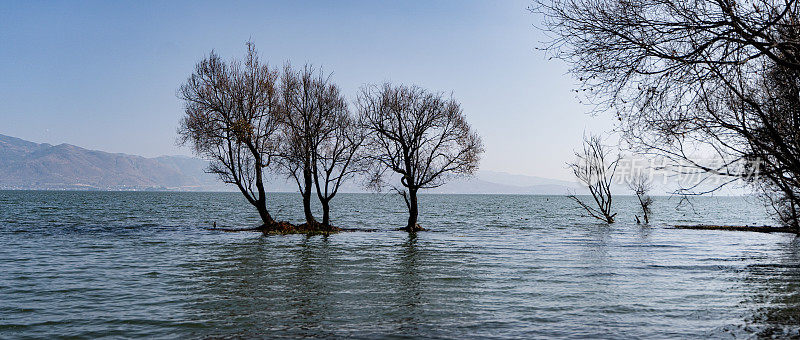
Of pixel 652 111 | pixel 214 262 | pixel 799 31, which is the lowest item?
pixel 214 262

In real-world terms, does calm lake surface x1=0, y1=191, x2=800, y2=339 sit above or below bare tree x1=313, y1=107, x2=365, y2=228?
below

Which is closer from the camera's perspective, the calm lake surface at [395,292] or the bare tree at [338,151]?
the calm lake surface at [395,292]

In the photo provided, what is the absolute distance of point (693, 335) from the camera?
11.4 m

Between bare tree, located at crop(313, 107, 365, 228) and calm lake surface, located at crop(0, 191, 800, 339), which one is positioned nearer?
calm lake surface, located at crop(0, 191, 800, 339)

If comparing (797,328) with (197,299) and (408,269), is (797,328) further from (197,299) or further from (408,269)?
(197,299)

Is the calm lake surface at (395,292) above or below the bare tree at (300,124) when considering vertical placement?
below

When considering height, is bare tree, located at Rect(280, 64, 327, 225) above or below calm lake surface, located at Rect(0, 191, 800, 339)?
above

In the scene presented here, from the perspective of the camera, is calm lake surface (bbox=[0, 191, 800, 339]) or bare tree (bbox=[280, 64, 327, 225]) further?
bare tree (bbox=[280, 64, 327, 225])

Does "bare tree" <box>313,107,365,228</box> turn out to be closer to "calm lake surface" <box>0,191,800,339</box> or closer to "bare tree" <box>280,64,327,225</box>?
"bare tree" <box>280,64,327,225</box>

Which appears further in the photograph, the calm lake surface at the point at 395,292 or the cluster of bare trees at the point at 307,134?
the cluster of bare trees at the point at 307,134

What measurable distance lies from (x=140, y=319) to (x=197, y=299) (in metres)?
2.62

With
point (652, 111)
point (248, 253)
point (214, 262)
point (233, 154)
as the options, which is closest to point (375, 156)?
point (233, 154)

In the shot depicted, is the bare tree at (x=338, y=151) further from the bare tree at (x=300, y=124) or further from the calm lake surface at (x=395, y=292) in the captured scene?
the calm lake surface at (x=395, y=292)

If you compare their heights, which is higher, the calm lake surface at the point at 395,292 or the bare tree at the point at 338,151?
the bare tree at the point at 338,151
